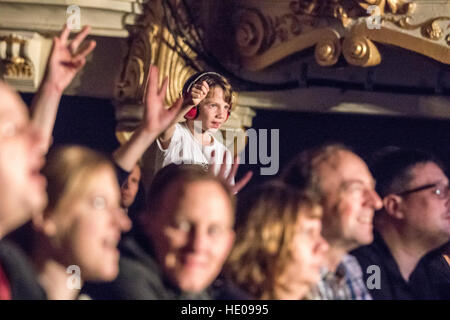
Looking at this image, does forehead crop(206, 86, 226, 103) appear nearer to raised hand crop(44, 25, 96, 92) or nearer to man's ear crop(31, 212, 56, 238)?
raised hand crop(44, 25, 96, 92)

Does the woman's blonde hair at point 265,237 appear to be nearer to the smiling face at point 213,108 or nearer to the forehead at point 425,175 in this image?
the forehead at point 425,175

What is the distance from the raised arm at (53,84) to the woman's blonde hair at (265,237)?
366 mm

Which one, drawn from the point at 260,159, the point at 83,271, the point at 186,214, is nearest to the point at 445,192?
the point at 186,214

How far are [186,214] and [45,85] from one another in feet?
1.01

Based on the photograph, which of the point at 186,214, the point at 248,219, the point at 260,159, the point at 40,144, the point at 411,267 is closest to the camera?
the point at 40,144

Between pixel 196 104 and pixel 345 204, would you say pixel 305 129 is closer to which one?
pixel 196 104

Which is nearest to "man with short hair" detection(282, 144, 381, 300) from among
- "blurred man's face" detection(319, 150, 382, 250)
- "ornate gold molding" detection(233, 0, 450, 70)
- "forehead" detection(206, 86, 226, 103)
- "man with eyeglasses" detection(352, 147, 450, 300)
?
"blurred man's face" detection(319, 150, 382, 250)

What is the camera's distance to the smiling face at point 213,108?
2.79 metres

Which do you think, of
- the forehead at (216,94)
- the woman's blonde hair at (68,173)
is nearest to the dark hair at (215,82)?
the forehead at (216,94)

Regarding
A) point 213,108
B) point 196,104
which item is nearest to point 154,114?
point 196,104

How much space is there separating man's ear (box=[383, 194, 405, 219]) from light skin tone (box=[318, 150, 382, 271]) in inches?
10.2

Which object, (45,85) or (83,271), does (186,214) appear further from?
(45,85)

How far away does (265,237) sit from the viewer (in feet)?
5.57

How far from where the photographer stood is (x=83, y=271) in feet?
5.03
